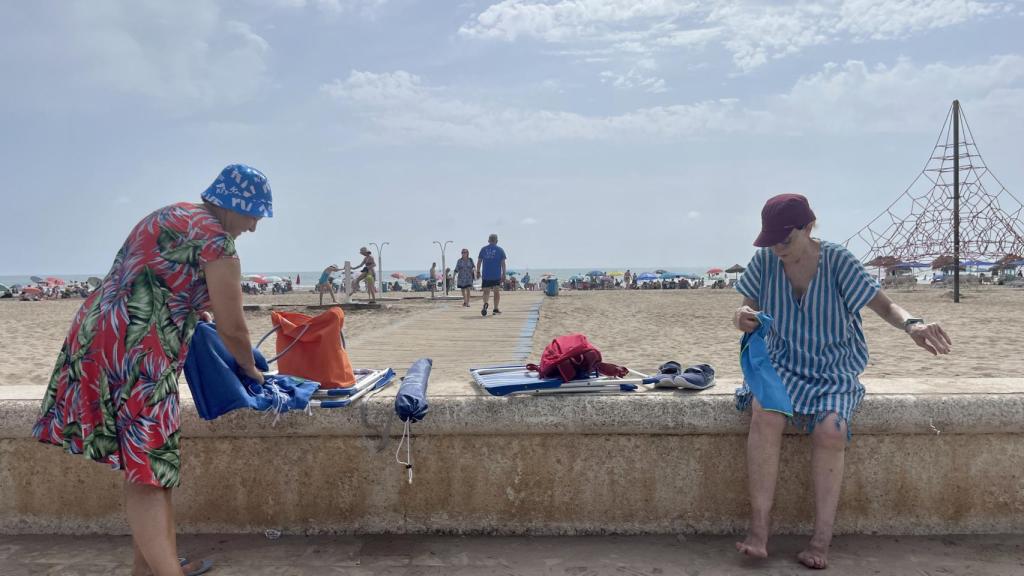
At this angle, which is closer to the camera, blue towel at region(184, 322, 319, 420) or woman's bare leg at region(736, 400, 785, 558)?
blue towel at region(184, 322, 319, 420)

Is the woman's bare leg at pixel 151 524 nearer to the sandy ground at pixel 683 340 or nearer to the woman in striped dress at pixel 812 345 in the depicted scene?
the woman in striped dress at pixel 812 345

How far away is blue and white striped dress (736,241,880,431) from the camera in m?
2.55

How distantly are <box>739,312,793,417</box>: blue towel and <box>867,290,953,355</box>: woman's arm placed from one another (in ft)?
1.33

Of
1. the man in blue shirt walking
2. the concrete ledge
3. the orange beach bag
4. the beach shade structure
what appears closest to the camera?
the concrete ledge

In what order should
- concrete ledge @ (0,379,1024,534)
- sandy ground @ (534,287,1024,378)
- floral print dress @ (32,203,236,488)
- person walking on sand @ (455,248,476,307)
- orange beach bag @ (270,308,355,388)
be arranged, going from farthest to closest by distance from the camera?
person walking on sand @ (455,248,476,307) < sandy ground @ (534,287,1024,378) < orange beach bag @ (270,308,355,388) < concrete ledge @ (0,379,1024,534) < floral print dress @ (32,203,236,488)

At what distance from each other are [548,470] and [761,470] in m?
0.79

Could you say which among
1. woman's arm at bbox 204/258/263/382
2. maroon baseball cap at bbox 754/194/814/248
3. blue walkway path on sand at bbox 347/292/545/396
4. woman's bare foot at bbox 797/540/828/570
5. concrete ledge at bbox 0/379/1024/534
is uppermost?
maroon baseball cap at bbox 754/194/814/248

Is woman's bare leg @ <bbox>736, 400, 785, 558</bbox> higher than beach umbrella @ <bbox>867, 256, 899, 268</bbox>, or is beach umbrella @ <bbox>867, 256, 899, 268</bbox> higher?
beach umbrella @ <bbox>867, 256, 899, 268</bbox>

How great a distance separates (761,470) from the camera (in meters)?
2.55

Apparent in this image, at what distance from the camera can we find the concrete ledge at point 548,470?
2664 mm

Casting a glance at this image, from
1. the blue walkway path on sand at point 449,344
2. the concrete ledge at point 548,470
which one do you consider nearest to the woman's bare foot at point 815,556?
the concrete ledge at point 548,470

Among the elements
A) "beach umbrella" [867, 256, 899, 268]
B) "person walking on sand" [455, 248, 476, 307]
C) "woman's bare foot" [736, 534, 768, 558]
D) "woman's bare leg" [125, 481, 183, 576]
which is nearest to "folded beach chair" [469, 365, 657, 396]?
"woman's bare foot" [736, 534, 768, 558]

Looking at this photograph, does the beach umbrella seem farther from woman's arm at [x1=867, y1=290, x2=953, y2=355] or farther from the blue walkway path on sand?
woman's arm at [x1=867, y1=290, x2=953, y2=355]

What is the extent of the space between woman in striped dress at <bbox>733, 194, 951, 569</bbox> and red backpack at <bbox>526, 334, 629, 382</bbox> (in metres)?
0.56
